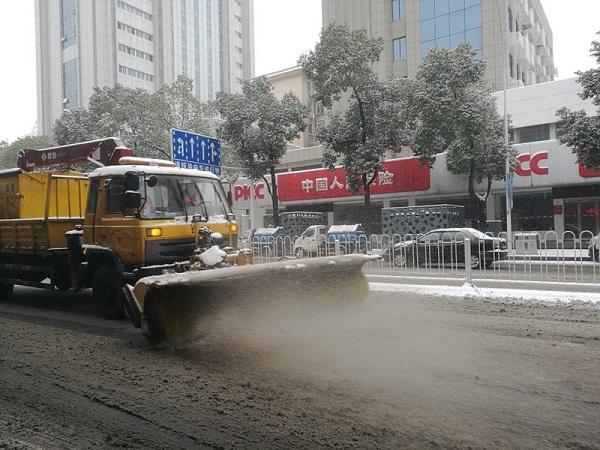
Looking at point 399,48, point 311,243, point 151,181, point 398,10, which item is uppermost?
point 398,10

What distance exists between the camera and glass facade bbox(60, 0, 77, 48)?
7486cm

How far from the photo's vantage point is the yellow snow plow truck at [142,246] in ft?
19.2

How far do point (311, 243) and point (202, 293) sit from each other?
13.6 meters

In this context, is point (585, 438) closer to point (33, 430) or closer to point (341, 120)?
point (33, 430)

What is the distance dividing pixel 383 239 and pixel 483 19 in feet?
91.4

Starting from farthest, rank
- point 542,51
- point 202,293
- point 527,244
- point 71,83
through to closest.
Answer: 1. point 71,83
2. point 542,51
3. point 527,244
4. point 202,293

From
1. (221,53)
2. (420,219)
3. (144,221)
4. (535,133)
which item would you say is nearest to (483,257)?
(420,219)

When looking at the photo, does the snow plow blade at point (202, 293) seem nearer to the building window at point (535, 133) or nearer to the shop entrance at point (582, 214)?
the shop entrance at point (582, 214)

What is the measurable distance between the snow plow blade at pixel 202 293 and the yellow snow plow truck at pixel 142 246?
0.01 meters

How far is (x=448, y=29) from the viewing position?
3678 cm

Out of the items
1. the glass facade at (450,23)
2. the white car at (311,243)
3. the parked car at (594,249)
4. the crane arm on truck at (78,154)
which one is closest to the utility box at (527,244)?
the parked car at (594,249)

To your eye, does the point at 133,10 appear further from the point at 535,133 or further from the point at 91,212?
the point at 91,212

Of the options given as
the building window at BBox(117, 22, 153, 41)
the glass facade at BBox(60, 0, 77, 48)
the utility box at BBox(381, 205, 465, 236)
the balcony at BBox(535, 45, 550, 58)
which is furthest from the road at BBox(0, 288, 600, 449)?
the glass facade at BBox(60, 0, 77, 48)

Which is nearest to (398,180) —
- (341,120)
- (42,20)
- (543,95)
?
(341,120)
